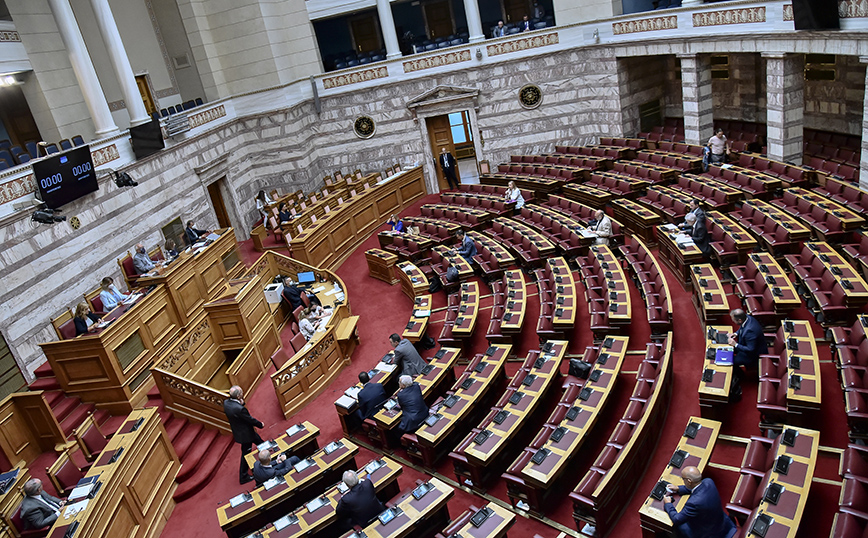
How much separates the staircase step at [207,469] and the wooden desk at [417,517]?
3728mm

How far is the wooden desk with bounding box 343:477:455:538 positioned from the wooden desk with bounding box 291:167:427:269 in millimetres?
9670

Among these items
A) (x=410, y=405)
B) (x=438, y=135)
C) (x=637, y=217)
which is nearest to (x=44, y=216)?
(x=410, y=405)

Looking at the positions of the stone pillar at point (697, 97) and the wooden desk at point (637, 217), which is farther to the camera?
the stone pillar at point (697, 97)

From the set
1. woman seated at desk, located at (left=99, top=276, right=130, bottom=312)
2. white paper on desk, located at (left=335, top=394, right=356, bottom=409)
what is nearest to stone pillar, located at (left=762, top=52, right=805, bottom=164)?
white paper on desk, located at (left=335, top=394, right=356, bottom=409)

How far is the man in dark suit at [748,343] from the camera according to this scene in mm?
8250

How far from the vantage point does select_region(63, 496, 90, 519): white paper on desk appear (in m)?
7.14

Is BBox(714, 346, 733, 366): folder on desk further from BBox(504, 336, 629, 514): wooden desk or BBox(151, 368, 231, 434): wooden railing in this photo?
BBox(151, 368, 231, 434): wooden railing

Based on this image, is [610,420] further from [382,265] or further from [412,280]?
[382,265]

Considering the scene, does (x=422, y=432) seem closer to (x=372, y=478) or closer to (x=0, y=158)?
(x=372, y=478)

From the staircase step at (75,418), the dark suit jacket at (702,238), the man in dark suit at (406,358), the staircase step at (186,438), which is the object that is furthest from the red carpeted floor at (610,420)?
the staircase step at (75,418)

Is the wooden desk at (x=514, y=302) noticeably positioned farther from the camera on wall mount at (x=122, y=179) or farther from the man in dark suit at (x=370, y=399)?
the camera on wall mount at (x=122, y=179)

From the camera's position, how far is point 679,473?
6.56 m

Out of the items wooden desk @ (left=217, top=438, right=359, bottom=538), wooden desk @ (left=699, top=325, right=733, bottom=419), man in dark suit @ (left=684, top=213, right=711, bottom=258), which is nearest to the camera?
wooden desk @ (left=699, top=325, right=733, bottom=419)

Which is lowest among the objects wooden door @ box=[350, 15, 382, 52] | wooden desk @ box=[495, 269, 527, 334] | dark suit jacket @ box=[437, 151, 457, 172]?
wooden desk @ box=[495, 269, 527, 334]
